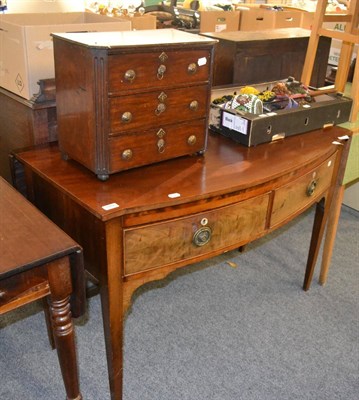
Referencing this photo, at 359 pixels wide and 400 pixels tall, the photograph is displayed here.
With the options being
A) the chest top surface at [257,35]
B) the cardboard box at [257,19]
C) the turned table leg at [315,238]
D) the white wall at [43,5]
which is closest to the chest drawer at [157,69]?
the chest top surface at [257,35]

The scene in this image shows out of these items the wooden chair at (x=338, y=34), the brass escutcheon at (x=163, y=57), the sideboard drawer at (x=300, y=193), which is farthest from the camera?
the wooden chair at (x=338, y=34)

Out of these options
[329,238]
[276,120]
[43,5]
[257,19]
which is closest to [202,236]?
[276,120]

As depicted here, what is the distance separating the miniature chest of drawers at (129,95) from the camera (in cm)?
119

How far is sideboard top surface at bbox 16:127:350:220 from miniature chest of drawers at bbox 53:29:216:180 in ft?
0.12

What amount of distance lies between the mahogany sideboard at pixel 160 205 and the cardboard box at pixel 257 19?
199cm

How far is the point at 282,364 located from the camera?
174cm

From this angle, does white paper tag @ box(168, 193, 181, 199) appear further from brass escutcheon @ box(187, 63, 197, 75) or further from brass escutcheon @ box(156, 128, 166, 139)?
brass escutcheon @ box(187, 63, 197, 75)

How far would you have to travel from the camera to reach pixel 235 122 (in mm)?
1559

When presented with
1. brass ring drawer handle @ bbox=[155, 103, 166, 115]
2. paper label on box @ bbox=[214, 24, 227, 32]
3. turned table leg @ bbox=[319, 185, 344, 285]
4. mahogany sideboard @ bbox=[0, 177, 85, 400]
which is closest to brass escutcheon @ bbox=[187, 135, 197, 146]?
brass ring drawer handle @ bbox=[155, 103, 166, 115]

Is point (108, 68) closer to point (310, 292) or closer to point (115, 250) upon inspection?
point (115, 250)

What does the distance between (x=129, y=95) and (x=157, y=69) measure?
0.10 metres

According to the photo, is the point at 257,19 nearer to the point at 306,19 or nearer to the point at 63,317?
the point at 306,19

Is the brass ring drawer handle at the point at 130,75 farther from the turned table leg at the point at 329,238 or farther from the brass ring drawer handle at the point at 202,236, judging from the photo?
the turned table leg at the point at 329,238

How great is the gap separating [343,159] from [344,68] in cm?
52
